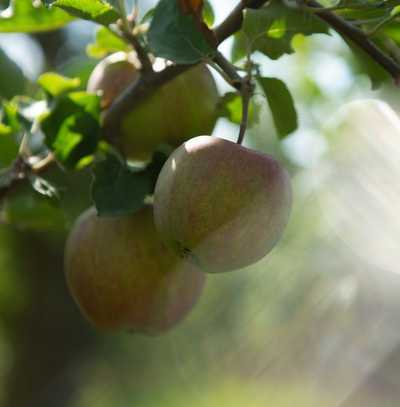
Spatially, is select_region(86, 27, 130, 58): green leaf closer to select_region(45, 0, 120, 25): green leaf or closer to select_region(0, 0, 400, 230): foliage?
select_region(0, 0, 400, 230): foliage

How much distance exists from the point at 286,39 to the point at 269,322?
7.47ft

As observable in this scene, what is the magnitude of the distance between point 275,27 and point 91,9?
22cm

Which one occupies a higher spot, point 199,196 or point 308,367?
point 199,196

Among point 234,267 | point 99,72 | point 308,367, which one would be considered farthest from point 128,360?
point 234,267

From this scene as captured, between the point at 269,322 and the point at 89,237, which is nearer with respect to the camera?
the point at 89,237

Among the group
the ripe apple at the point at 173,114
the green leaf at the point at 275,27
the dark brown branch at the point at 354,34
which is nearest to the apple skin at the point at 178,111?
the ripe apple at the point at 173,114

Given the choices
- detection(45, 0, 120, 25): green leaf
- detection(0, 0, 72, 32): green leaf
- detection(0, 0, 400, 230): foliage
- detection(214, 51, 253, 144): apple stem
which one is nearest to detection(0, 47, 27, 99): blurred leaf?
detection(0, 0, 400, 230): foliage

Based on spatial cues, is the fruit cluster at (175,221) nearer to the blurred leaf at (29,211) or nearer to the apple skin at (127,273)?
the apple skin at (127,273)

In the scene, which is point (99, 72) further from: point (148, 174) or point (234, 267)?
point (234, 267)

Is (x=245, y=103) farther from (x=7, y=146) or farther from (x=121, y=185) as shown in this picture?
(x=7, y=146)

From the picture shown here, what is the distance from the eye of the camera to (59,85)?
969 mm

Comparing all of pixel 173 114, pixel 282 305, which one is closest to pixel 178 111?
pixel 173 114

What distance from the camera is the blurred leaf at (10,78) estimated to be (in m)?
1.11

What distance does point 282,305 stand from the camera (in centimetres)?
280
